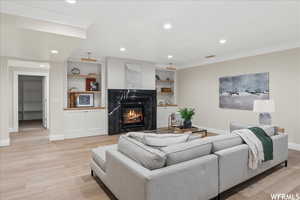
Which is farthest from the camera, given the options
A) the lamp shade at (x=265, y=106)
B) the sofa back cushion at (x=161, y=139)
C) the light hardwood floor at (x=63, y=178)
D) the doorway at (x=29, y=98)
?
the doorway at (x=29, y=98)

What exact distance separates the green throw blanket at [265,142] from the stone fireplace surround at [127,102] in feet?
12.5

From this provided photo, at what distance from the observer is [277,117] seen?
4145mm

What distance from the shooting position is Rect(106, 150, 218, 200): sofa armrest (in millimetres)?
1429

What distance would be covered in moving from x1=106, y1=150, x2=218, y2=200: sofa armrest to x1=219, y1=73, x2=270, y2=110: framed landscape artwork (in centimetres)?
342

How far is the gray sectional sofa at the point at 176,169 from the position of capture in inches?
58.1

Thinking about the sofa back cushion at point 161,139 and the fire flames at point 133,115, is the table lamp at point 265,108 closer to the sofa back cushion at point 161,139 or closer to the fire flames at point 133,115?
the sofa back cushion at point 161,139

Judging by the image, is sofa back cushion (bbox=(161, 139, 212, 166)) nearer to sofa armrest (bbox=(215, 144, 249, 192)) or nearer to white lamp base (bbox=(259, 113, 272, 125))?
sofa armrest (bbox=(215, 144, 249, 192))

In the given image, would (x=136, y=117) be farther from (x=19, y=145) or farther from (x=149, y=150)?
(x=149, y=150)

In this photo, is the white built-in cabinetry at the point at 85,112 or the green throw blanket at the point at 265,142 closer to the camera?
the green throw blanket at the point at 265,142

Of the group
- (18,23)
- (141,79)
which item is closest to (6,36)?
(18,23)

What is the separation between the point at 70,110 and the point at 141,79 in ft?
8.02

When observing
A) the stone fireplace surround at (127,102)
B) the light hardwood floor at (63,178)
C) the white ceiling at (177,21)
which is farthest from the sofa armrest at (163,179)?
the stone fireplace surround at (127,102)

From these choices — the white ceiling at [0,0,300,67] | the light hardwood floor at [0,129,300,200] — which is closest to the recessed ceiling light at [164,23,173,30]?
the white ceiling at [0,0,300,67]

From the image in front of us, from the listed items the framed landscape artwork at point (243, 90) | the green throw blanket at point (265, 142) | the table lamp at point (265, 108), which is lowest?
the green throw blanket at point (265, 142)
